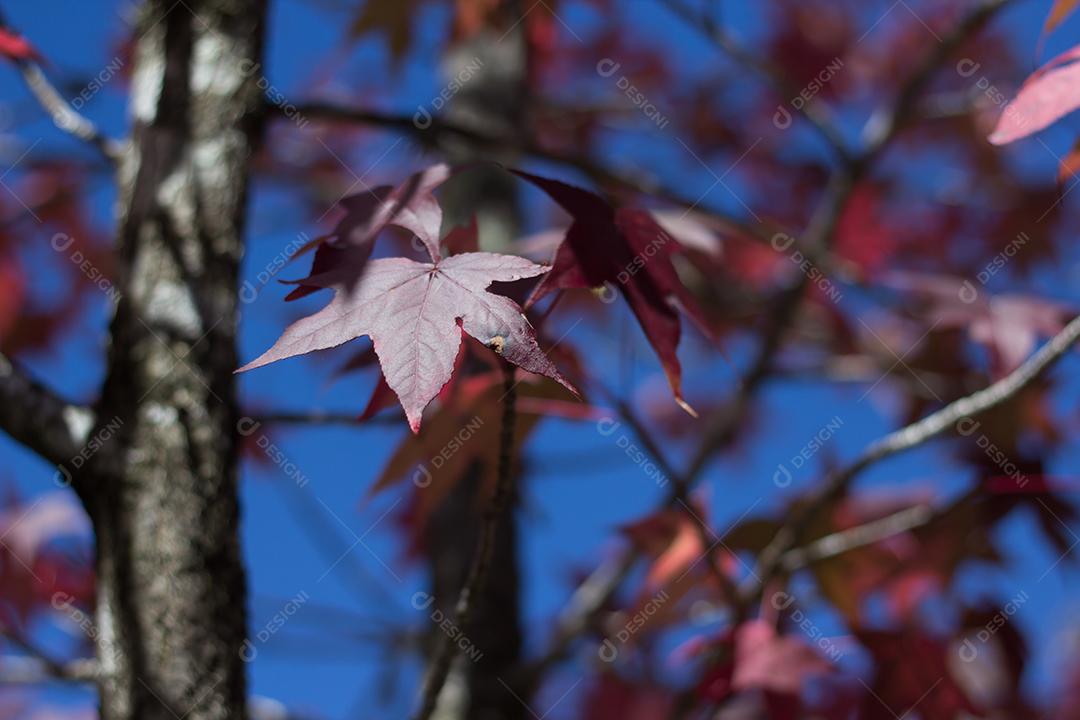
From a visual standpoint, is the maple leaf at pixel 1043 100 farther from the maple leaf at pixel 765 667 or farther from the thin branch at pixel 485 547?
the maple leaf at pixel 765 667

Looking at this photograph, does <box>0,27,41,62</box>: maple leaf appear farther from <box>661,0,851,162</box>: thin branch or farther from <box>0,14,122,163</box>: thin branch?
<box>661,0,851,162</box>: thin branch

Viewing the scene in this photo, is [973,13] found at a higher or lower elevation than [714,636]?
higher

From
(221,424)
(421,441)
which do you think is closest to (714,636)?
(421,441)

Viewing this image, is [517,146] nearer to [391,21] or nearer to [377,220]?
[391,21]

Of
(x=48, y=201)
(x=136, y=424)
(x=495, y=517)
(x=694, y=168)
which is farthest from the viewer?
(x=694, y=168)

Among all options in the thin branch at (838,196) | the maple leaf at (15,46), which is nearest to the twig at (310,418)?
the maple leaf at (15,46)

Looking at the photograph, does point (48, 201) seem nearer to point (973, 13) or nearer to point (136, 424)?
point (136, 424)
